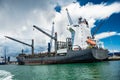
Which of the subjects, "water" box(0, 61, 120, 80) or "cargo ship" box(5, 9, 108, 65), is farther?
"cargo ship" box(5, 9, 108, 65)

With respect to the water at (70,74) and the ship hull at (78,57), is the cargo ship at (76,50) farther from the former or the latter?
the water at (70,74)

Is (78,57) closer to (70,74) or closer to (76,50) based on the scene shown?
(76,50)

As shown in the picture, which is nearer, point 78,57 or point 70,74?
point 70,74

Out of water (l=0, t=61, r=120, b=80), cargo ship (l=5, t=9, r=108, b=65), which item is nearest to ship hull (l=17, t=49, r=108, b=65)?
cargo ship (l=5, t=9, r=108, b=65)

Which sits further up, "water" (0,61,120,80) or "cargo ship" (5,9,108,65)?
"cargo ship" (5,9,108,65)

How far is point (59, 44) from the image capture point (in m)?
82.9

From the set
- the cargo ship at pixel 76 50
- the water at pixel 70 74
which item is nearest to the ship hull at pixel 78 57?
the cargo ship at pixel 76 50

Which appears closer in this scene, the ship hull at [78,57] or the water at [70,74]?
the water at [70,74]

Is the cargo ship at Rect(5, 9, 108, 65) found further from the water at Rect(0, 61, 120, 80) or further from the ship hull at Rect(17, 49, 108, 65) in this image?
the water at Rect(0, 61, 120, 80)

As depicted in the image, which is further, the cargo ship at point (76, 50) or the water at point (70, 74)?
the cargo ship at point (76, 50)

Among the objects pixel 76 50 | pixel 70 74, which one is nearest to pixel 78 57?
pixel 76 50

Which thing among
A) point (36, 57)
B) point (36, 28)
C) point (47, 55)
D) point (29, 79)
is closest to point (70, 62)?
point (47, 55)

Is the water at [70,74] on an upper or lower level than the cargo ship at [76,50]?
lower

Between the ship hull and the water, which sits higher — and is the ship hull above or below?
above
